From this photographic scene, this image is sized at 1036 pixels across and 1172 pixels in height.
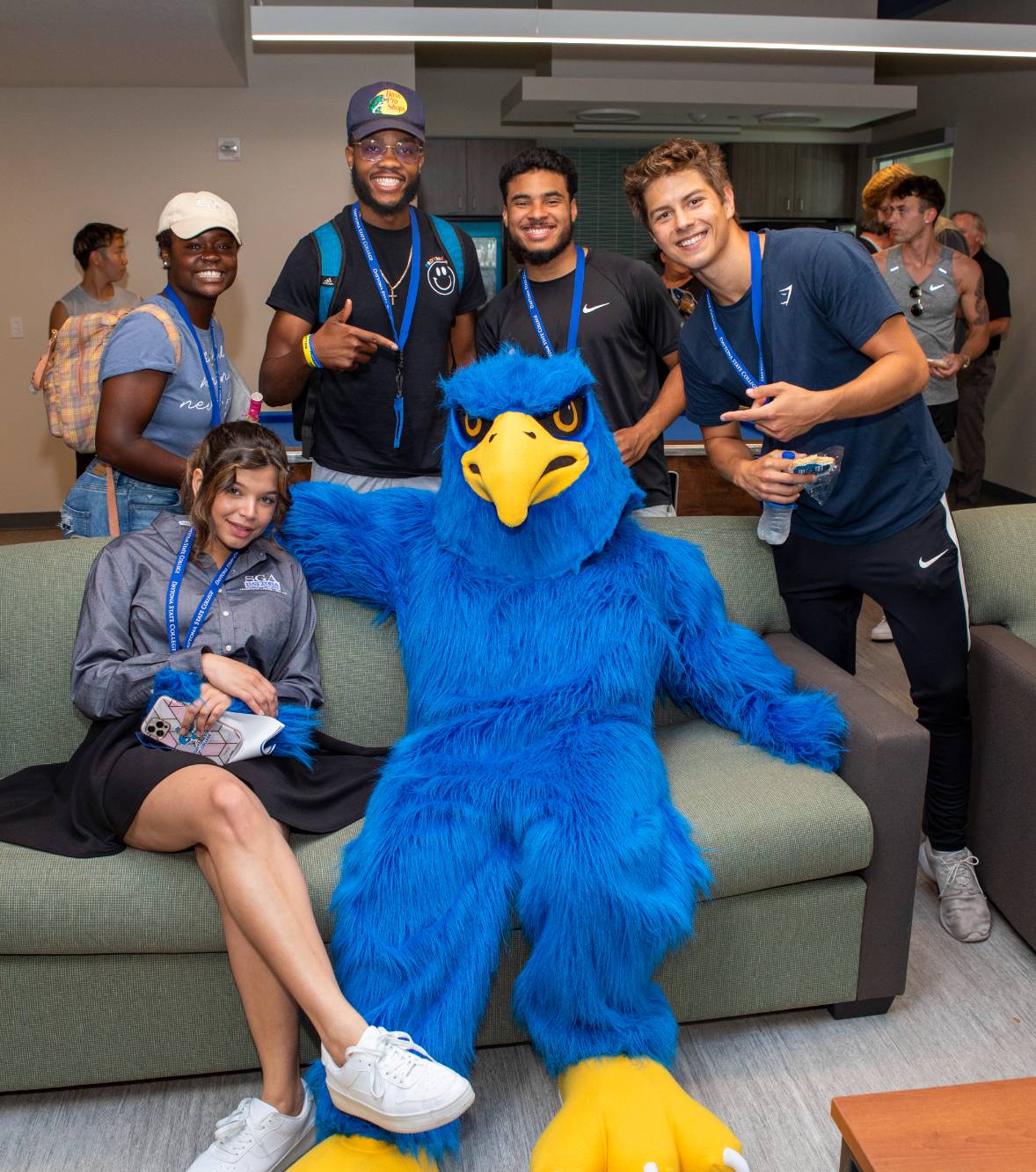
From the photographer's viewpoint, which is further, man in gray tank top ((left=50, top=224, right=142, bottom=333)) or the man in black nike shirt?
man in gray tank top ((left=50, top=224, right=142, bottom=333))

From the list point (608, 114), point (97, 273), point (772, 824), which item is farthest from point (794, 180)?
point (772, 824)

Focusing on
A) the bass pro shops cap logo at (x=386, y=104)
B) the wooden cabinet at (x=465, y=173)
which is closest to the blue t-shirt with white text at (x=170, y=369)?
the bass pro shops cap logo at (x=386, y=104)

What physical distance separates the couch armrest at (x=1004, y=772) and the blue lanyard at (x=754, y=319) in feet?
2.52

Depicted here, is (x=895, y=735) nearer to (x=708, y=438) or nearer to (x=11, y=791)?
(x=708, y=438)

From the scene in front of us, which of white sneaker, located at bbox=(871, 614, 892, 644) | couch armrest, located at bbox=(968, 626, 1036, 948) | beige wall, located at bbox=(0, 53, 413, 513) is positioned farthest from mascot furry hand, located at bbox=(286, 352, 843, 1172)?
beige wall, located at bbox=(0, 53, 413, 513)

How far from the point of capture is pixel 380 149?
8.04 feet

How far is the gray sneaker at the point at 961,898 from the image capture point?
2293mm

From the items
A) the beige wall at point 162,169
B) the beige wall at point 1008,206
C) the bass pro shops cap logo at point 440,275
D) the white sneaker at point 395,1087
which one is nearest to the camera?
the white sneaker at point 395,1087

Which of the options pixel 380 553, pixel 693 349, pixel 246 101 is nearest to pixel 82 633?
pixel 380 553

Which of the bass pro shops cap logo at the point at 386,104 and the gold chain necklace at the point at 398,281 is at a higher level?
the bass pro shops cap logo at the point at 386,104

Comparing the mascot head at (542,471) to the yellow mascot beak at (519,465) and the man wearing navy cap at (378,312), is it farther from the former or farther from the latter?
the man wearing navy cap at (378,312)

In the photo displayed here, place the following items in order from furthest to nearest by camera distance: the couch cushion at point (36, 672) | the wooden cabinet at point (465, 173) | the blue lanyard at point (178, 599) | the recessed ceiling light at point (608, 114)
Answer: the wooden cabinet at point (465, 173) < the recessed ceiling light at point (608, 114) < the couch cushion at point (36, 672) < the blue lanyard at point (178, 599)

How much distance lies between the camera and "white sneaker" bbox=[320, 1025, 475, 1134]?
4.97 ft

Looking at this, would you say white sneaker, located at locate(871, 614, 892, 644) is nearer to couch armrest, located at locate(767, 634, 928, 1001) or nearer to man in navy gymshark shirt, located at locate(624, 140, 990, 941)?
man in navy gymshark shirt, located at locate(624, 140, 990, 941)
